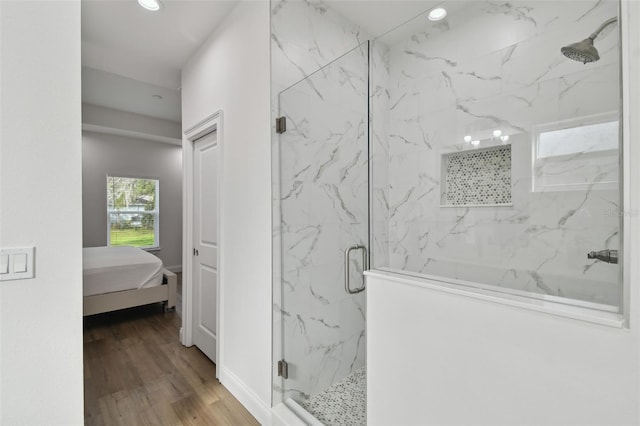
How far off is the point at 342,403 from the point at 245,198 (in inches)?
60.8

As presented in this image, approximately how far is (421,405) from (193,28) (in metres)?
3.08

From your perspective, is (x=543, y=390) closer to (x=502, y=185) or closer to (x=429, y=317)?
(x=429, y=317)

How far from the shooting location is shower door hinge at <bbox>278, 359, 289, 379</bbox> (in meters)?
1.88

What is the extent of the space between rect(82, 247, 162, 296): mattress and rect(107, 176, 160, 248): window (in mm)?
1888

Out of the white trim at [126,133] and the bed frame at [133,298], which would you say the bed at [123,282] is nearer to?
the bed frame at [133,298]

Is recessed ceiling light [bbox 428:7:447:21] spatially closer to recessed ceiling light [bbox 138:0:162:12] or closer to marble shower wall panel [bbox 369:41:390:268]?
marble shower wall panel [bbox 369:41:390:268]

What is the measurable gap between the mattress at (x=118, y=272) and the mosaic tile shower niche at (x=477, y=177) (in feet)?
12.6

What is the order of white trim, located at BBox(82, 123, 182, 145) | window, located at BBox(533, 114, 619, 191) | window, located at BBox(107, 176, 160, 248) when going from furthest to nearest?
window, located at BBox(107, 176, 160, 248) < white trim, located at BBox(82, 123, 182, 145) < window, located at BBox(533, 114, 619, 191)

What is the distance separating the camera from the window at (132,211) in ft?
19.2
